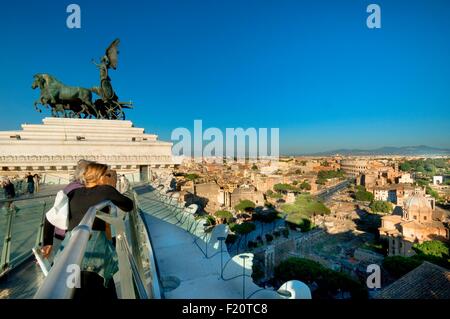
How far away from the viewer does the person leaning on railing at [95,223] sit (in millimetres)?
1160

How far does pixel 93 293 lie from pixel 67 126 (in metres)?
12.2

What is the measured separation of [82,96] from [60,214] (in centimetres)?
1184

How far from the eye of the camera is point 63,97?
36.9ft

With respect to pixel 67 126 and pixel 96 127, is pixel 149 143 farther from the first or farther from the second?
pixel 67 126

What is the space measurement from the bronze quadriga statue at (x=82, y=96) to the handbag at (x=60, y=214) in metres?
11.6

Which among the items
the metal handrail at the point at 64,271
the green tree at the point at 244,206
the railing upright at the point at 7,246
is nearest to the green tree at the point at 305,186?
the green tree at the point at 244,206

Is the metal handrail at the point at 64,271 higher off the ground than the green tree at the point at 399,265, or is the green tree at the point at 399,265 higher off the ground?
the metal handrail at the point at 64,271

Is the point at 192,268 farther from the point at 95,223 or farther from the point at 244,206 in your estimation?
the point at 244,206

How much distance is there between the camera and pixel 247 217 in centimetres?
3400

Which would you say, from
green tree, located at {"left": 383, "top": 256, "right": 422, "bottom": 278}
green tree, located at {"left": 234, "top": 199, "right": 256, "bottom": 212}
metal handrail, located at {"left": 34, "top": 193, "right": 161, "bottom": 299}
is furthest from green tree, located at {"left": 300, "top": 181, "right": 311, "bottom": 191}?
metal handrail, located at {"left": 34, "top": 193, "right": 161, "bottom": 299}

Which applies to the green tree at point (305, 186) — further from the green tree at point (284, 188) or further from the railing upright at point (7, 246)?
the railing upright at point (7, 246)

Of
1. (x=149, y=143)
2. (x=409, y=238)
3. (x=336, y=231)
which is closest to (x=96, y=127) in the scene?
(x=149, y=143)

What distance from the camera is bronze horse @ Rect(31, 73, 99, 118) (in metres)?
10.8

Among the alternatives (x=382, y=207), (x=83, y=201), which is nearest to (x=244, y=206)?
(x=382, y=207)
